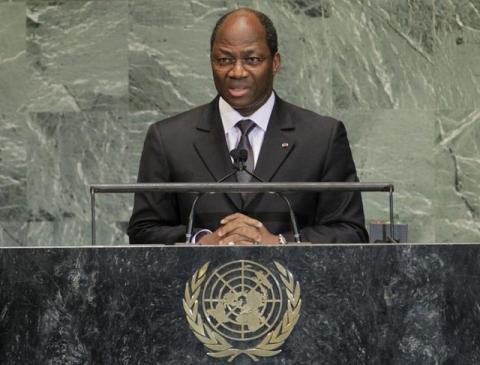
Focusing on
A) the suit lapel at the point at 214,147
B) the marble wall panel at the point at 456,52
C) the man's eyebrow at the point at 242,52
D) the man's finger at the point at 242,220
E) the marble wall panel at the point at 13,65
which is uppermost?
the man's eyebrow at the point at 242,52

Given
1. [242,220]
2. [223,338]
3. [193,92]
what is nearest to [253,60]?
[242,220]

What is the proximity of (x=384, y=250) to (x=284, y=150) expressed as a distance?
1234 millimetres

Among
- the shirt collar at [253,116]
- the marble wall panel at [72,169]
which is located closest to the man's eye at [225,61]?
the shirt collar at [253,116]

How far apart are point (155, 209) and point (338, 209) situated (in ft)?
2.20

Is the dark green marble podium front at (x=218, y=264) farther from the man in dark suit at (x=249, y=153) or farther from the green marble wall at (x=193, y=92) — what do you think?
the green marble wall at (x=193, y=92)

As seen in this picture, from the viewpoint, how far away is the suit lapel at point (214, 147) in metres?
4.82

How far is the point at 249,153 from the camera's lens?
485 centimetres

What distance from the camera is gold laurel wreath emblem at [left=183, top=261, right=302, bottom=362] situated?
12.0 feet

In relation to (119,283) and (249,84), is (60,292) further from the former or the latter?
(249,84)

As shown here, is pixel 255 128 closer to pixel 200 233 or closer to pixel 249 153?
pixel 249 153

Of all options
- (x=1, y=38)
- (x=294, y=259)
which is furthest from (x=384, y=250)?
(x=1, y=38)

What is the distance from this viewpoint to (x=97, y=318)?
367cm

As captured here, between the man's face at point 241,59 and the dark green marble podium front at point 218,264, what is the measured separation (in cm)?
125

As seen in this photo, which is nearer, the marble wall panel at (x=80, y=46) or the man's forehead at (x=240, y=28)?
the man's forehead at (x=240, y=28)
